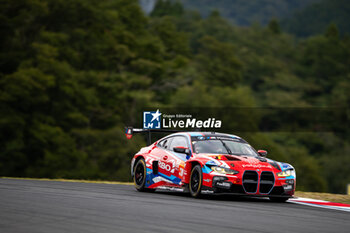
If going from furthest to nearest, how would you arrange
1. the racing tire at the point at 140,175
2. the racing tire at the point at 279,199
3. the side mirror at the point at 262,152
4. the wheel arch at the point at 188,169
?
the racing tire at the point at 140,175, the side mirror at the point at 262,152, the racing tire at the point at 279,199, the wheel arch at the point at 188,169

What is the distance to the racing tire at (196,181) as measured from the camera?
11247 millimetres

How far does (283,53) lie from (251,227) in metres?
110

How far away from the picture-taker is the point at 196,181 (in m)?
11.5

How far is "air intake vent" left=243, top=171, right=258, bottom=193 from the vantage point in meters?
11.0

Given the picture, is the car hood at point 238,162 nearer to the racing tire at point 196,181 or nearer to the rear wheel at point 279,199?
the racing tire at point 196,181

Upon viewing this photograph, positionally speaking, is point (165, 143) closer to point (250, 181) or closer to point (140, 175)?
point (140, 175)

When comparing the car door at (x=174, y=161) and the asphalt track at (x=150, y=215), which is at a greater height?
the car door at (x=174, y=161)

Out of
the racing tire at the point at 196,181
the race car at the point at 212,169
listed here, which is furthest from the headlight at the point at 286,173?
the racing tire at the point at 196,181

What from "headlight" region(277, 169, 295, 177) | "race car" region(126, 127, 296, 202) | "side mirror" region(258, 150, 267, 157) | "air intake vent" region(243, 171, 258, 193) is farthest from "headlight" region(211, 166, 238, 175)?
"side mirror" region(258, 150, 267, 157)

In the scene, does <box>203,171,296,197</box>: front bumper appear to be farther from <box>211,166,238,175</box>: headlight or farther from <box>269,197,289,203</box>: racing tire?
<box>269,197,289,203</box>: racing tire

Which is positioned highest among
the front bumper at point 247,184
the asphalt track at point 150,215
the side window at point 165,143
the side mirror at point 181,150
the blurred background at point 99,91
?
the blurred background at point 99,91

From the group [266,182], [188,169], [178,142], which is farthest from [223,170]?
[178,142]

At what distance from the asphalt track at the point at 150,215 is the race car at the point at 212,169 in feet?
1.22

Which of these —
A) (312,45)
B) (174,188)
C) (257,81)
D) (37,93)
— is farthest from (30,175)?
(312,45)
